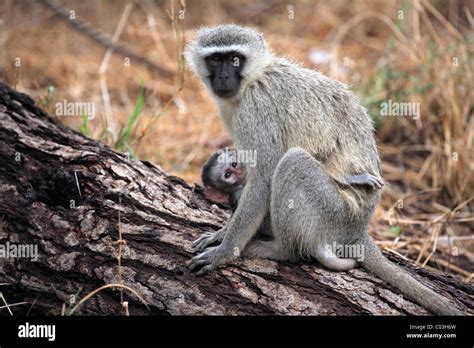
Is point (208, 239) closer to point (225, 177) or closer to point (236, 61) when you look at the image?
point (225, 177)

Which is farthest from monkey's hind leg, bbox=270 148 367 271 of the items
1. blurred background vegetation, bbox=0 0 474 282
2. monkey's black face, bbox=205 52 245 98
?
blurred background vegetation, bbox=0 0 474 282

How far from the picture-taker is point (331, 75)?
27.1 feet

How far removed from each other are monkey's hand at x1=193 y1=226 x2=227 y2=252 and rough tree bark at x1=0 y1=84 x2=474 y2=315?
7cm

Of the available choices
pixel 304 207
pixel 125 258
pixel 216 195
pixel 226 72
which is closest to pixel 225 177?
pixel 216 195

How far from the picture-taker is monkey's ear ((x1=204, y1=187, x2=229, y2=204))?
193 inches

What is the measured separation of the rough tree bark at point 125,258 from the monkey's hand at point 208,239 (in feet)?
0.23

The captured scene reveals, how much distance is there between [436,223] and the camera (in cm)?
577

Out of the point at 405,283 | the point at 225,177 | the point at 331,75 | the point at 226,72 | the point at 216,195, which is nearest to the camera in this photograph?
the point at 405,283

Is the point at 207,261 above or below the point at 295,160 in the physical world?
below

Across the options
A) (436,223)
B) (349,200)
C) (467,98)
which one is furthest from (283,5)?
(349,200)

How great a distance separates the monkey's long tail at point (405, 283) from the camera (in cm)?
369

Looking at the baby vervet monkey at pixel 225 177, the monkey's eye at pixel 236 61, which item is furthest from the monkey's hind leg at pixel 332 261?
the monkey's eye at pixel 236 61

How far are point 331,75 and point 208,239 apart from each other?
4.74 meters

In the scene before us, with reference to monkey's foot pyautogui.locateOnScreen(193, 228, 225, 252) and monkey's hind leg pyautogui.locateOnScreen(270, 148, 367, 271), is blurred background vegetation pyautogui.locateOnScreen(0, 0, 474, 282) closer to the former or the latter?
monkey's hind leg pyautogui.locateOnScreen(270, 148, 367, 271)
